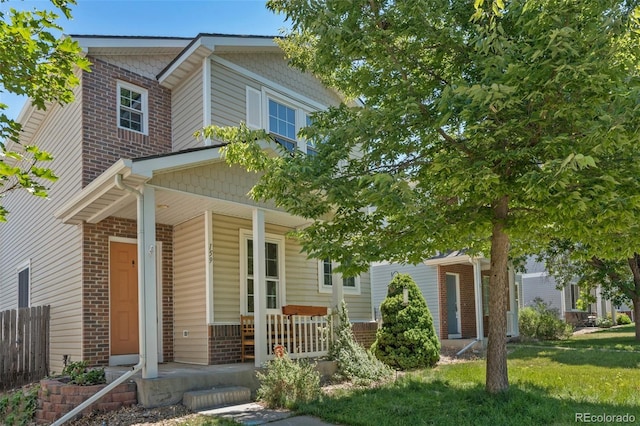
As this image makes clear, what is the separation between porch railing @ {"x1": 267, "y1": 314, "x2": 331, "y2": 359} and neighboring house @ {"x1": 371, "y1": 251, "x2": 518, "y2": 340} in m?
7.09

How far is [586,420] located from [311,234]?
4.24 m

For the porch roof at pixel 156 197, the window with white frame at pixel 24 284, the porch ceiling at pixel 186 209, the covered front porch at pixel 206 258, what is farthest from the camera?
the window with white frame at pixel 24 284

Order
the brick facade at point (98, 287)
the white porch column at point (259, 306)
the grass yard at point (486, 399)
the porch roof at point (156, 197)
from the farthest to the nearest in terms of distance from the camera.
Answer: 1. the brick facade at point (98, 287)
2. the white porch column at point (259, 306)
3. the porch roof at point (156, 197)
4. the grass yard at point (486, 399)

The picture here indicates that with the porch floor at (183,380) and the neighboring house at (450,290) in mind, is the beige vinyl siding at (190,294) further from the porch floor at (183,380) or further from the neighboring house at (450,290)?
the neighboring house at (450,290)

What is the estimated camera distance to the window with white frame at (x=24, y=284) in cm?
1339

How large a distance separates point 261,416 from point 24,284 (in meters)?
9.68

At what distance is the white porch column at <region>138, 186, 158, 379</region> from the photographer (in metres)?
7.42

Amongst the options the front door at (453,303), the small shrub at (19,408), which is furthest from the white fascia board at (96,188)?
the front door at (453,303)

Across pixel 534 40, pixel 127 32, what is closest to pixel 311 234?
pixel 534 40

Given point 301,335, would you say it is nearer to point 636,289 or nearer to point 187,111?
point 187,111

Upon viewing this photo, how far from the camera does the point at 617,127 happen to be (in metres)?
5.09

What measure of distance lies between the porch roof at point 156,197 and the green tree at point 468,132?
0.79m

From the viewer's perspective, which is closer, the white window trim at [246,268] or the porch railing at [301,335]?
the porch railing at [301,335]

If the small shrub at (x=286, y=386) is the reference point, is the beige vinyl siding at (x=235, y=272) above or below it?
above
